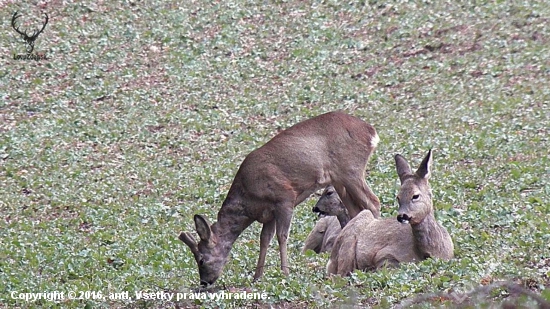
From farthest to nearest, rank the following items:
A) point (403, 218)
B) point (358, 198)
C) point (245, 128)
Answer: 1. point (245, 128)
2. point (358, 198)
3. point (403, 218)

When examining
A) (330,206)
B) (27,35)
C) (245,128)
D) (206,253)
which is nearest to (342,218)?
(330,206)

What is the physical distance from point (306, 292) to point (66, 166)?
10.4 metres

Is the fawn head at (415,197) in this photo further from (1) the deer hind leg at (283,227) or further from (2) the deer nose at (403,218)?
(1) the deer hind leg at (283,227)

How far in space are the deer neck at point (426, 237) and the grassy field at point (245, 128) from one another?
532 mm

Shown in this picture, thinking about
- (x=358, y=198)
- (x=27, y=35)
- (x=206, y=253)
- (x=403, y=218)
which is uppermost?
(x=27, y=35)

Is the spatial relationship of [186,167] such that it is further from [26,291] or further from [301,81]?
[26,291]

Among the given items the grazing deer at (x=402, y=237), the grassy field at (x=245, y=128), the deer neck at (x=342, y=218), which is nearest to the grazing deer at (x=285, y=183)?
the deer neck at (x=342, y=218)

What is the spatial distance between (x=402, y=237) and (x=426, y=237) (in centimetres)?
41

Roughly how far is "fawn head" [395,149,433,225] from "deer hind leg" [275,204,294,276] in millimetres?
1484

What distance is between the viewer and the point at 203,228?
1047 centimetres

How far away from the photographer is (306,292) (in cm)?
873

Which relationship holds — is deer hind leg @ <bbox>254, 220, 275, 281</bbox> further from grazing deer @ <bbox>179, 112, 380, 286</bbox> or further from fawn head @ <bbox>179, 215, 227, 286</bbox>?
fawn head @ <bbox>179, 215, 227, 286</bbox>

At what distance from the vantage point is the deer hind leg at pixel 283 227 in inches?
416

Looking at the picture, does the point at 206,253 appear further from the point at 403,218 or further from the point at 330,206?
the point at 330,206
